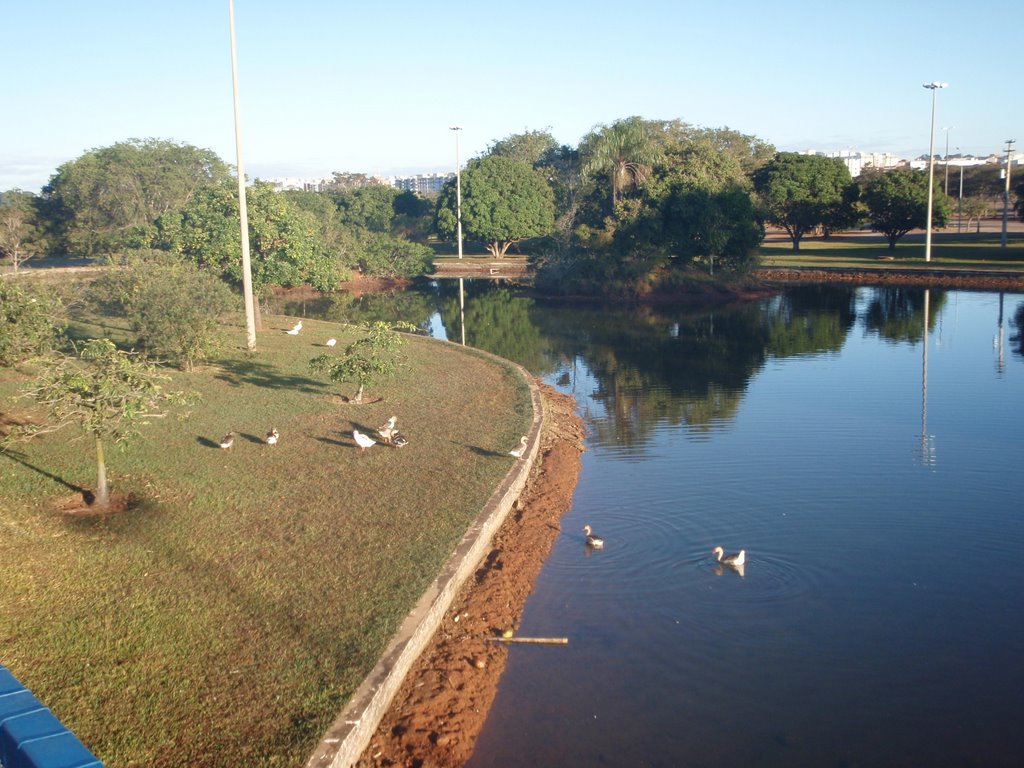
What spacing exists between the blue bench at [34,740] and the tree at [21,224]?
43426 mm

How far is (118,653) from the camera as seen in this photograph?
834 centimetres

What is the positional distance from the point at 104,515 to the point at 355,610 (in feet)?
14.8

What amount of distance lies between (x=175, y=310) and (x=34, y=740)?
57.7 ft

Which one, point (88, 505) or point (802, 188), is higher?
point (802, 188)

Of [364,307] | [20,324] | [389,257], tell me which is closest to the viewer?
[20,324]

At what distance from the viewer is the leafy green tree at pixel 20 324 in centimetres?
1648

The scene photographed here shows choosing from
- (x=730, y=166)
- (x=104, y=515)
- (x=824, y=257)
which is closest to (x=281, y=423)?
(x=104, y=515)

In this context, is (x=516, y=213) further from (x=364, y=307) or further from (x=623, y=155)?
(x=364, y=307)

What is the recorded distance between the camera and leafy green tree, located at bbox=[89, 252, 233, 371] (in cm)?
2159

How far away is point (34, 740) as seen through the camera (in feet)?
16.4

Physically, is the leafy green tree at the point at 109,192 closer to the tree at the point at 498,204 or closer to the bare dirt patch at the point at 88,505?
the tree at the point at 498,204

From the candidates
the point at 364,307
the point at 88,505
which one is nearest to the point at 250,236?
the point at 364,307

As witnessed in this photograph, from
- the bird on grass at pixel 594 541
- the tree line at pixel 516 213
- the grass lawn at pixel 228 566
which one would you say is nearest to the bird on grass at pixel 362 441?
the grass lawn at pixel 228 566

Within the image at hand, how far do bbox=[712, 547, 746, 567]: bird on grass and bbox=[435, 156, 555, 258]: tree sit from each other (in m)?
55.6
